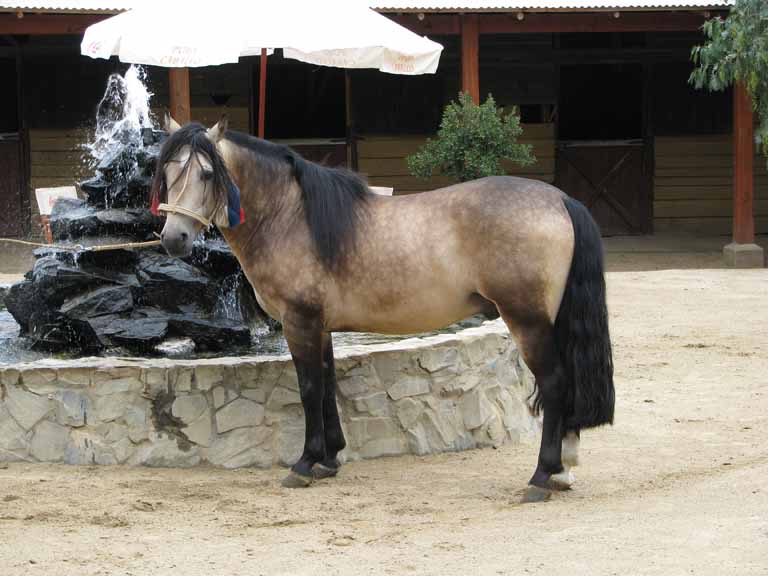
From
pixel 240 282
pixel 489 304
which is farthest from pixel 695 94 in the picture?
pixel 489 304

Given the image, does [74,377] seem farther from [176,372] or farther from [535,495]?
[535,495]

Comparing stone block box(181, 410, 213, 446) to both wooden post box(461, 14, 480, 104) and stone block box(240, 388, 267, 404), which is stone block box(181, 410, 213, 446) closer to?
stone block box(240, 388, 267, 404)

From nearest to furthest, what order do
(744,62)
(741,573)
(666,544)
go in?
(741,573), (666,544), (744,62)

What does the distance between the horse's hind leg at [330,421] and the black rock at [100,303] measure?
189 cm

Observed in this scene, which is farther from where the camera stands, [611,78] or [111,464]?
[611,78]

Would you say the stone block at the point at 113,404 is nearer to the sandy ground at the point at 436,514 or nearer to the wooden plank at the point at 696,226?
the sandy ground at the point at 436,514

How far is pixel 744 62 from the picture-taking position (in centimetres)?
1332

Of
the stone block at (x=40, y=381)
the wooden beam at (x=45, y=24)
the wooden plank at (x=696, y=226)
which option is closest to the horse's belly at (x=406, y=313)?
the stone block at (x=40, y=381)

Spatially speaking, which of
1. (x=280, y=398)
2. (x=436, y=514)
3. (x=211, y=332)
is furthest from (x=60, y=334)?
(x=436, y=514)

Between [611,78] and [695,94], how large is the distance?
1311 mm

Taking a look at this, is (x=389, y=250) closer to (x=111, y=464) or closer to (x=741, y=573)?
(x=111, y=464)

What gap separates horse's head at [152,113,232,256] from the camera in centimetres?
541

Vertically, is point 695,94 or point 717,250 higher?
point 695,94

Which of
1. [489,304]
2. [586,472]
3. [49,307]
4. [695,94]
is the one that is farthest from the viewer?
[695,94]
